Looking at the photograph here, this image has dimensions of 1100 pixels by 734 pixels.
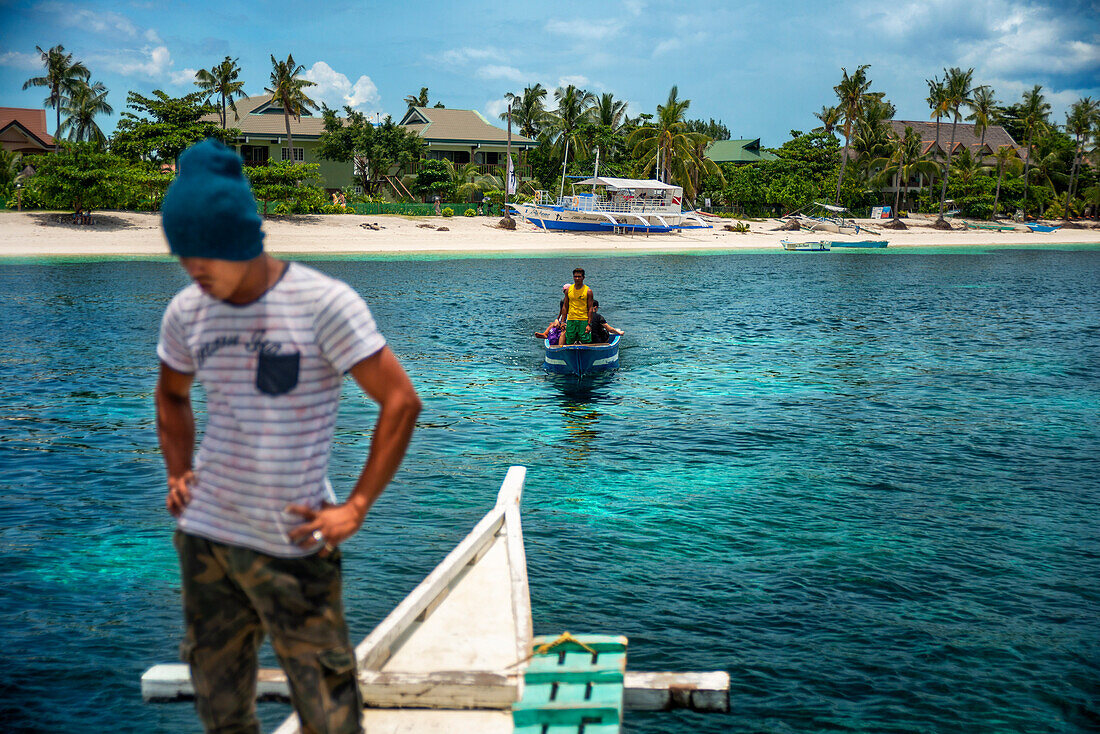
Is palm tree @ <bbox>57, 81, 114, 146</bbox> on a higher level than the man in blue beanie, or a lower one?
higher

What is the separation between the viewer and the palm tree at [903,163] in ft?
295

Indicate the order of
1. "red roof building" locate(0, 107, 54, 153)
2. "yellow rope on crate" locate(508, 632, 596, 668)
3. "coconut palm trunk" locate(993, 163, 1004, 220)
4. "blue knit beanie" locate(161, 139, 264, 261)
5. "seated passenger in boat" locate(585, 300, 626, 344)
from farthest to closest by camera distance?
"coconut palm trunk" locate(993, 163, 1004, 220) < "red roof building" locate(0, 107, 54, 153) < "seated passenger in boat" locate(585, 300, 626, 344) < "yellow rope on crate" locate(508, 632, 596, 668) < "blue knit beanie" locate(161, 139, 264, 261)

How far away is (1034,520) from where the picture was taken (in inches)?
439

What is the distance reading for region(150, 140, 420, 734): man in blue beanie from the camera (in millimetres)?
3199

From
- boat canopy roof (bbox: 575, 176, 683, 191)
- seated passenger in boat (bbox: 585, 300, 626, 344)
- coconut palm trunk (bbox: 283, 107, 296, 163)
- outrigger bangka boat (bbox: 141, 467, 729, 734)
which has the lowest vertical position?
outrigger bangka boat (bbox: 141, 467, 729, 734)

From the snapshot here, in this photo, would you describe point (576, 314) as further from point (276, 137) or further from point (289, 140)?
point (276, 137)

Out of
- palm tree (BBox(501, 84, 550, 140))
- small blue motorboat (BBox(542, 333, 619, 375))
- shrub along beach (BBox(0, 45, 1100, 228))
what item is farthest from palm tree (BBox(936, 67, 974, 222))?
small blue motorboat (BBox(542, 333, 619, 375))

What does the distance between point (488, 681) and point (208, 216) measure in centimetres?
311

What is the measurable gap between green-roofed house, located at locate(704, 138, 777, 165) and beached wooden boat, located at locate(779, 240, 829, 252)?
35.3 meters

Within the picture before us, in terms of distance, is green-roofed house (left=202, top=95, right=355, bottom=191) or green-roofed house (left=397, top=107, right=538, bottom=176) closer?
green-roofed house (left=202, top=95, right=355, bottom=191)

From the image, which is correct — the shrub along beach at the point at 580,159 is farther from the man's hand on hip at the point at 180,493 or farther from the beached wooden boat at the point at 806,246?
the man's hand on hip at the point at 180,493

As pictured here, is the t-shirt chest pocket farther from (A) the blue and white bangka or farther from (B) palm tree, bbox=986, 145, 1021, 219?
(B) palm tree, bbox=986, 145, 1021, 219

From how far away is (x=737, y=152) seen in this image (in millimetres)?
109500

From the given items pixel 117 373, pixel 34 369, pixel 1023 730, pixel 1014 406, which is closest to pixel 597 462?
pixel 1023 730
